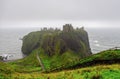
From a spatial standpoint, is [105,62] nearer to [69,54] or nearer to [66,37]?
[69,54]

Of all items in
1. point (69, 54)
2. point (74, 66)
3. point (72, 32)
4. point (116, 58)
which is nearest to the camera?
point (116, 58)

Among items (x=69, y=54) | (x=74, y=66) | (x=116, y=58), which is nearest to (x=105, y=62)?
(x=116, y=58)

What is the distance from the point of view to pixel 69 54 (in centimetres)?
14862

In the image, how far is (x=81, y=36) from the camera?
184 m

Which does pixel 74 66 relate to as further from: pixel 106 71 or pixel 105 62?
pixel 106 71

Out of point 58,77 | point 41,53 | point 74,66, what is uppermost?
point 58,77

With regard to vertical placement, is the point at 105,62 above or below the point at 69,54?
above

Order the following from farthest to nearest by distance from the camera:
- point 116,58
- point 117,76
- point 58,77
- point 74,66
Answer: point 74,66 < point 116,58 < point 58,77 < point 117,76

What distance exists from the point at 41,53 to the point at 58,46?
17.5 m

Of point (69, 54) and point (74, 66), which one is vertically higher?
point (74, 66)

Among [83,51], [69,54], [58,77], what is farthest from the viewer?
[83,51]

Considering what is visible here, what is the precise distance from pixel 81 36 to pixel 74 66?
460ft

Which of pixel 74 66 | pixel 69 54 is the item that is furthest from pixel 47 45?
pixel 74 66

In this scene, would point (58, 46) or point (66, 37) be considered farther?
point (66, 37)
